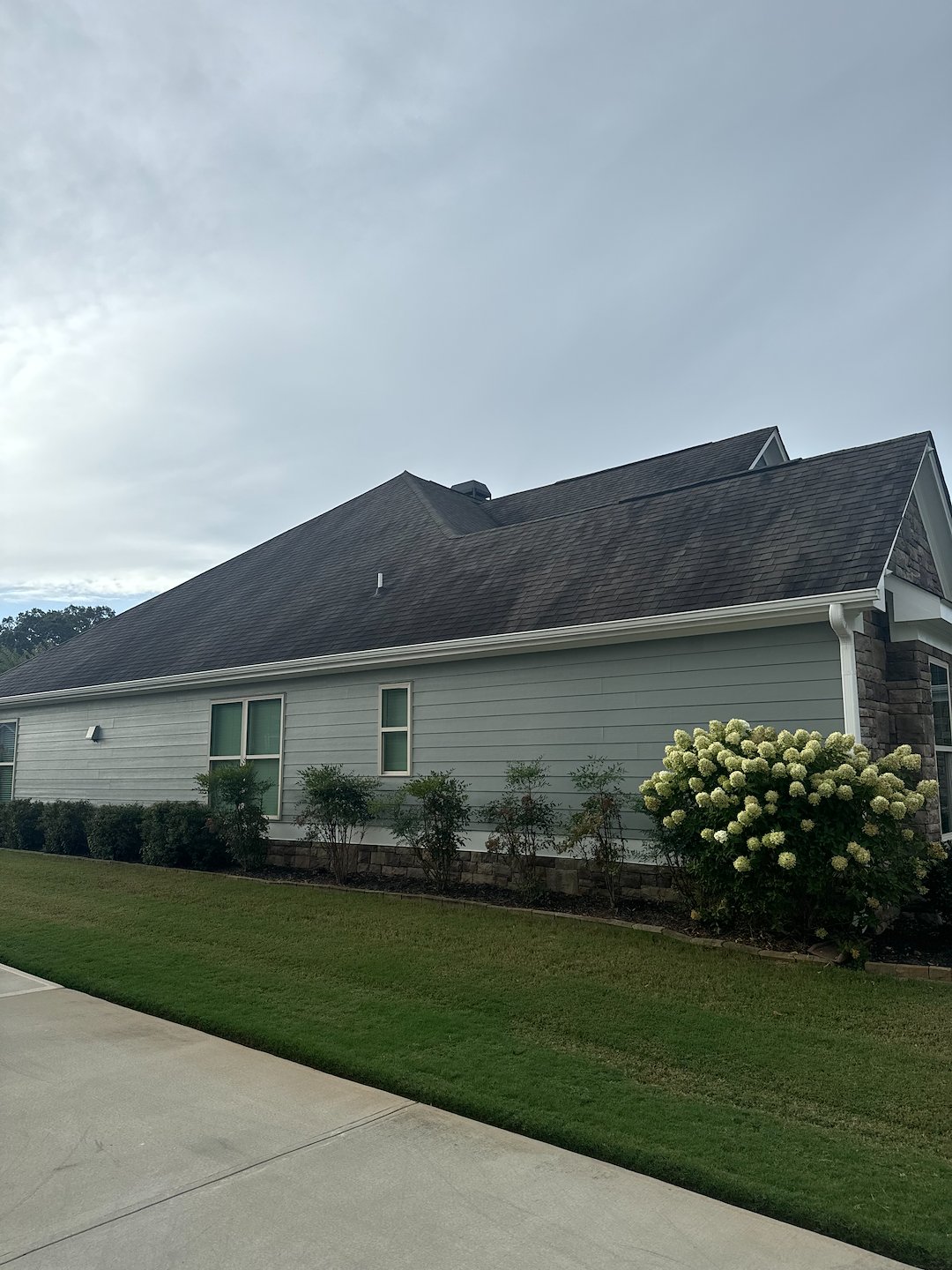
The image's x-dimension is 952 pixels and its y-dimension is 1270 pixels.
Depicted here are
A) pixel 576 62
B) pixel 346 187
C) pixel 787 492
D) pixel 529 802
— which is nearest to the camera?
pixel 529 802

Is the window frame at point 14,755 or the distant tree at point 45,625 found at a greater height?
the distant tree at point 45,625

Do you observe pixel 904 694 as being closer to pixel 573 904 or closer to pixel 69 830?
pixel 573 904

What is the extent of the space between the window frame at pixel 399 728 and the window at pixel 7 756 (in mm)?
9919

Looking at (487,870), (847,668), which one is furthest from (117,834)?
(847,668)

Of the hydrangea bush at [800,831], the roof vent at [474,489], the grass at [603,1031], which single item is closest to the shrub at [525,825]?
the grass at [603,1031]

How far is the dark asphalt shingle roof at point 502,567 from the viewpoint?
28.0ft

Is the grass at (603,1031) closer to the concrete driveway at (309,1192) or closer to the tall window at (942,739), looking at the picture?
the concrete driveway at (309,1192)

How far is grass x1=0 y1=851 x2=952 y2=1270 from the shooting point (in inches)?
133

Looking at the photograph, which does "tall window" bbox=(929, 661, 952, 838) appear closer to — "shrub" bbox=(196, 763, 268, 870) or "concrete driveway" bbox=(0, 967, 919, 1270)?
"concrete driveway" bbox=(0, 967, 919, 1270)

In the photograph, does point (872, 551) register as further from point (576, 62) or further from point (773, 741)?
point (576, 62)

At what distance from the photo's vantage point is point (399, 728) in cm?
1082

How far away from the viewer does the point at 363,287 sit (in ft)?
45.5

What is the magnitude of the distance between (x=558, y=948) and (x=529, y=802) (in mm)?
2054

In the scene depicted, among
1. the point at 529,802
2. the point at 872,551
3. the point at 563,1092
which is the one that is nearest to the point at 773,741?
the point at 872,551
